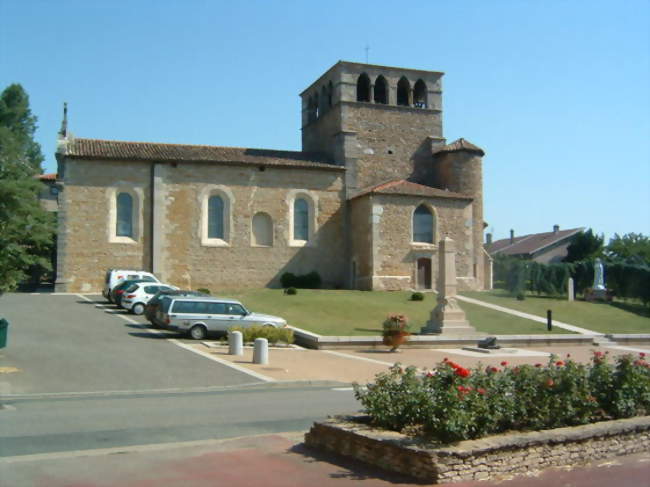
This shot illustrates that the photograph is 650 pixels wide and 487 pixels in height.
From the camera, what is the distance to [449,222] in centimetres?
4266

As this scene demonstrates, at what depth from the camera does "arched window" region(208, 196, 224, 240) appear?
4172 centimetres

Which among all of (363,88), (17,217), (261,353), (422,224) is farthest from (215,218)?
(17,217)

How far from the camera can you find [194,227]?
135 ft

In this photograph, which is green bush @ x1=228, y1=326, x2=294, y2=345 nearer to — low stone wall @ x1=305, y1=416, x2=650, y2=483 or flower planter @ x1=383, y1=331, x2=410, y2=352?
flower planter @ x1=383, y1=331, x2=410, y2=352

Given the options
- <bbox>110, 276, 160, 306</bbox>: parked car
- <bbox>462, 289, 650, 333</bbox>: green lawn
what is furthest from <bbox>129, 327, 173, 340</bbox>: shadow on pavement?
<bbox>462, 289, 650, 333</bbox>: green lawn

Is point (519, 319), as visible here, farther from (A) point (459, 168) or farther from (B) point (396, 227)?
(A) point (459, 168)

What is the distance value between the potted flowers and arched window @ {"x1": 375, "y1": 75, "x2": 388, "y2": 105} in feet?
86.3

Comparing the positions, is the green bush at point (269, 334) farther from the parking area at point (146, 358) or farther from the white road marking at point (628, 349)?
the white road marking at point (628, 349)

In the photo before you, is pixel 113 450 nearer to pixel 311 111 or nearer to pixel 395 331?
pixel 395 331

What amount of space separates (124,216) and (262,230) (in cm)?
823

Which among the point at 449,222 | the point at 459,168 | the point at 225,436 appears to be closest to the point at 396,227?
the point at 449,222

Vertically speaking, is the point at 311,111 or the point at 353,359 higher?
the point at 311,111

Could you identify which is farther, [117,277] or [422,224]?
[422,224]

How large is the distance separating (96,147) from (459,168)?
2228cm
